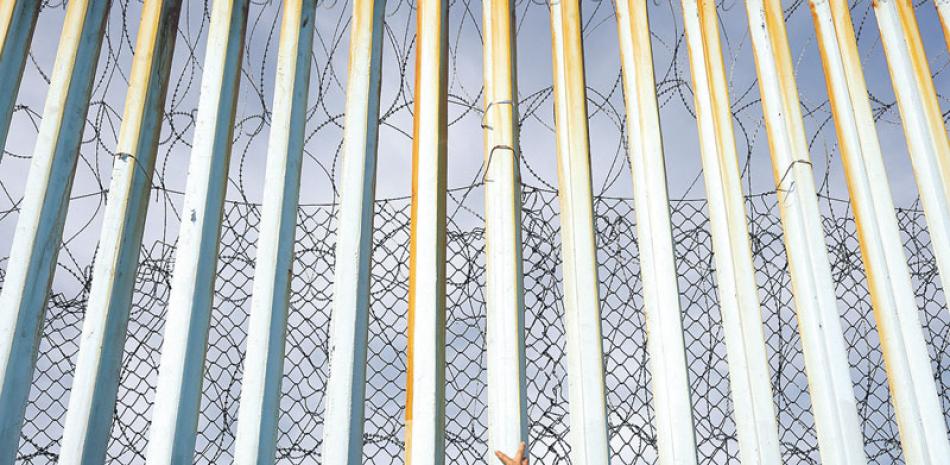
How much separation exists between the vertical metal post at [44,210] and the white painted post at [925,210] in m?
3.42

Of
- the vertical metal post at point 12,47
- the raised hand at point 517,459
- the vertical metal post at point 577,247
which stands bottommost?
the raised hand at point 517,459

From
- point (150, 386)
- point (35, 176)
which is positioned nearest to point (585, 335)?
point (150, 386)

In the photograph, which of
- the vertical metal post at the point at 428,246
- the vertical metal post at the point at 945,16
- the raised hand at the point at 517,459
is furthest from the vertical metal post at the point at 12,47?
the vertical metal post at the point at 945,16

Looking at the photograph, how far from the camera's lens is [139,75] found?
3949 mm

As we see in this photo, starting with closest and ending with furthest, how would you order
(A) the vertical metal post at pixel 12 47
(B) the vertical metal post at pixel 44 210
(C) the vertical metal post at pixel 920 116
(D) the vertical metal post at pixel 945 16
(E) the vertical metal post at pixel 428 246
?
1. (E) the vertical metal post at pixel 428 246
2. (B) the vertical metal post at pixel 44 210
3. (C) the vertical metal post at pixel 920 116
4. (A) the vertical metal post at pixel 12 47
5. (D) the vertical metal post at pixel 945 16

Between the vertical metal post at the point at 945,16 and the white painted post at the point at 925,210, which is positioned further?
the vertical metal post at the point at 945,16

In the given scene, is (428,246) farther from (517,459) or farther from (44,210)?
(44,210)

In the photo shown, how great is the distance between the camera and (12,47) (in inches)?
161

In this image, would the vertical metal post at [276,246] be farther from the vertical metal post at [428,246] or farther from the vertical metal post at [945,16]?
the vertical metal post at [945,16]

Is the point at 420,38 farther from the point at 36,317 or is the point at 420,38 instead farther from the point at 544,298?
the point at 36,317

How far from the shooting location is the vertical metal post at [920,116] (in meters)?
3.79

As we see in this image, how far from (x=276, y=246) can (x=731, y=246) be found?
1839 millimetres

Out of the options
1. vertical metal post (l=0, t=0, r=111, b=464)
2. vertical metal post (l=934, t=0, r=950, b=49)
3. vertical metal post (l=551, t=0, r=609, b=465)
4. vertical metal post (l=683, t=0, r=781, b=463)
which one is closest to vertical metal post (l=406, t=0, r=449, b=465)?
vertical metal post (l=551, t=0, r=609, b=465)

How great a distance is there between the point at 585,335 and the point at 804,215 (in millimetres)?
1060
